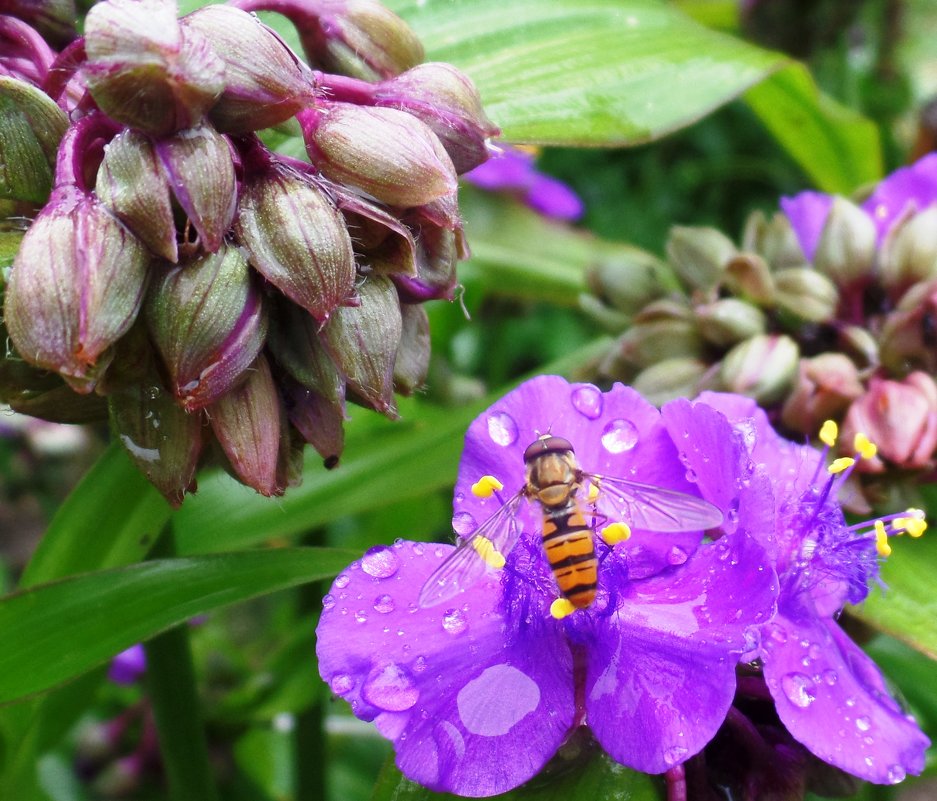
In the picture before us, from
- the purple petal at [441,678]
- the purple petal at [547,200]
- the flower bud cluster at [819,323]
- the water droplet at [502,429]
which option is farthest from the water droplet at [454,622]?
the purple petal at [547,200]

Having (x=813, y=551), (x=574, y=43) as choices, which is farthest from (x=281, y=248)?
(x=574, y=43)

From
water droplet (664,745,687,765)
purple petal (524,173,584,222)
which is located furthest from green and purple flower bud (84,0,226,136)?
purple petal (524,173,584,222)

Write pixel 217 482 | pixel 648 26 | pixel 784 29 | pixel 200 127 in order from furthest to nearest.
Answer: pixel 784 29 → pixel 648 26 → pixel 217 482 → pixel 200 127

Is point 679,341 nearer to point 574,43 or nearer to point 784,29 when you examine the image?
point 574,43

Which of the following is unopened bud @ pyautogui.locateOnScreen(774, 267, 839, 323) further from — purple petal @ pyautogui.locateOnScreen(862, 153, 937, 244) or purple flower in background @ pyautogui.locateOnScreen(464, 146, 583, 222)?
purple flower in background @ pyautogui.locateOnScreen(464, 146, 583, 222)

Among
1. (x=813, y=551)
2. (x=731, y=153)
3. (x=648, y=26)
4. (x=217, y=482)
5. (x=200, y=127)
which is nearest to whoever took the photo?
(x=200, y=127)
